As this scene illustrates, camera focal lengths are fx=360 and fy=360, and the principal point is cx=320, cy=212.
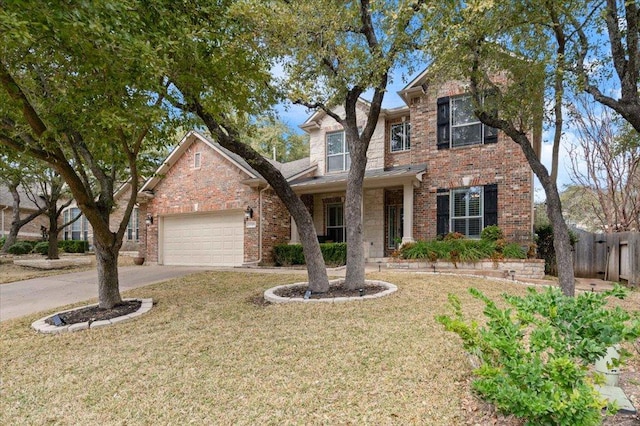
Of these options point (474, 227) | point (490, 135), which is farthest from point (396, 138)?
point (474, 227)

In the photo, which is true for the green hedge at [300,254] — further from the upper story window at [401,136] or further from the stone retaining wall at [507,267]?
the upper story window at [401,136]

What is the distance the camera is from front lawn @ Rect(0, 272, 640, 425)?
297 centimetres

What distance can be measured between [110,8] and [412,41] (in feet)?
16.4

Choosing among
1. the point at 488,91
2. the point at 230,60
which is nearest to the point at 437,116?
the point at 488,91

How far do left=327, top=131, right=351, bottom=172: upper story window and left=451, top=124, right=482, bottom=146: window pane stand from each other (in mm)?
4067

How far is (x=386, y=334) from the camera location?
4.53 meters

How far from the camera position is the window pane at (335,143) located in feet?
47.5

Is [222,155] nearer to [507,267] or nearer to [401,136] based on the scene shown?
[401,136]

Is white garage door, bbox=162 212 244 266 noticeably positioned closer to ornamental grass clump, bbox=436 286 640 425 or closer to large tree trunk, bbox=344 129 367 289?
large tree trunk, bbox=344 129 367 289

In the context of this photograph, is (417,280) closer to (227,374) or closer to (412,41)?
(412,41)

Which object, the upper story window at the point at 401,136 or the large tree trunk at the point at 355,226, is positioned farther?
the upper story window at the point at 401,136

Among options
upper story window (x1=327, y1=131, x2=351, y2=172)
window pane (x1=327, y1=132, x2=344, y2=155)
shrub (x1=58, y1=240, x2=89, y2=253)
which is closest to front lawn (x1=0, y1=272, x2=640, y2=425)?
upper story window (x1=327, y1=131, x2=351, y2=172)

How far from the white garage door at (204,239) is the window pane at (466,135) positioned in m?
8.15

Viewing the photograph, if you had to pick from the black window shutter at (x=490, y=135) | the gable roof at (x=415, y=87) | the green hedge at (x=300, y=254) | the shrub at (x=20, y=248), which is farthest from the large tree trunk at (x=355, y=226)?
the shrub at (x=20, y=248)
